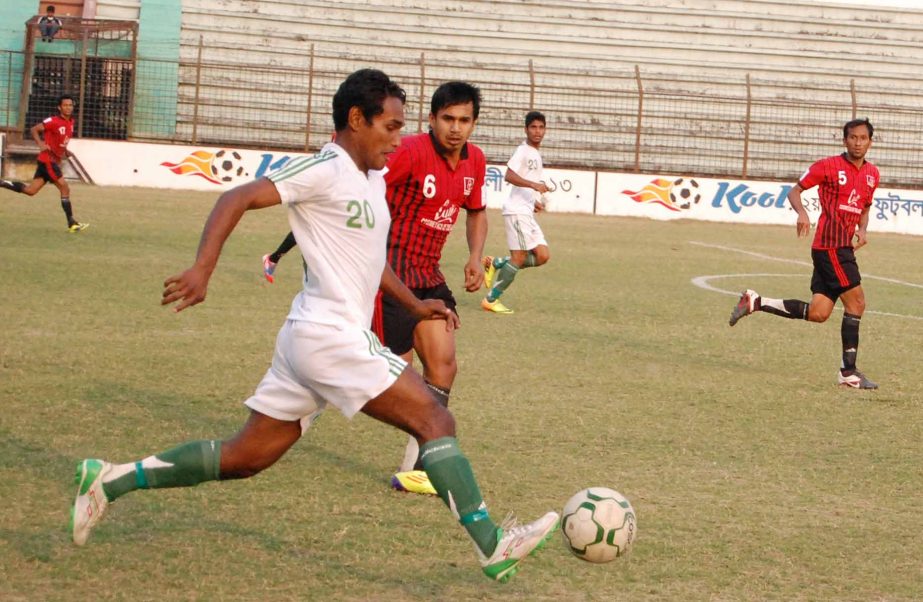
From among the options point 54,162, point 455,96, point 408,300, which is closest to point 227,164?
point 54,162

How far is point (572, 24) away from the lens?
34812 mm

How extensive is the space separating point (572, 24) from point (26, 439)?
29.9m

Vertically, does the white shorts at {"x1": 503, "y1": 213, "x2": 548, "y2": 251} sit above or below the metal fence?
below

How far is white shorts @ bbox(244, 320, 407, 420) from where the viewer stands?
4281 millimetres

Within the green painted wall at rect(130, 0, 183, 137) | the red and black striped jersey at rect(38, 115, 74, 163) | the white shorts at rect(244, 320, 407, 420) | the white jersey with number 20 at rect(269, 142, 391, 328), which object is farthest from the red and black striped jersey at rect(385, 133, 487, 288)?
the green painted wall at rect(130, 0, 183, 137)

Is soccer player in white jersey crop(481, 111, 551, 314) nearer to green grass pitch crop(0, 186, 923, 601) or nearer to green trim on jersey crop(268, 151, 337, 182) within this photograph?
green grass pitch crop(0, 186, 923, 601)

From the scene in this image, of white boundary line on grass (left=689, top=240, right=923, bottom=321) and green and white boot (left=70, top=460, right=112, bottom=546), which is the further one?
white boundary line on grass (left=689, top=240, right=923, bottom=321)

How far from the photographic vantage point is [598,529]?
4.63 metres

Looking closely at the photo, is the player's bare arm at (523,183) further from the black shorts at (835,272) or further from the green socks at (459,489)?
the green socks at (459,489)

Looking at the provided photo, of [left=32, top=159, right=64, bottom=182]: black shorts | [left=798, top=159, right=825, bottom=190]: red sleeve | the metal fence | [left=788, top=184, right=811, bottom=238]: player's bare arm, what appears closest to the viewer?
[left=798, top=159, right=825, bottom=190]: red sleeve

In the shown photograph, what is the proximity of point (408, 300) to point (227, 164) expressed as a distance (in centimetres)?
2359

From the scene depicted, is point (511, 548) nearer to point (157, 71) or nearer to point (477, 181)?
point (477, 181)

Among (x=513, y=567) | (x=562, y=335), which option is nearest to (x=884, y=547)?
(x=513, y=567)

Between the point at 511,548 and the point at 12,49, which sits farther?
the point at 12,49
